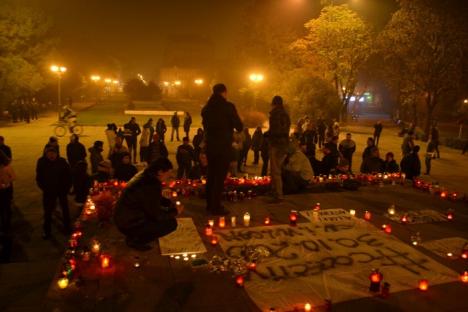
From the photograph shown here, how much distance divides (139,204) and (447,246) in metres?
4.80

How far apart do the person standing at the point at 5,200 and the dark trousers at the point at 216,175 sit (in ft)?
11.9

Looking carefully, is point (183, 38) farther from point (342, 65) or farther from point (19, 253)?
point (19, 253)

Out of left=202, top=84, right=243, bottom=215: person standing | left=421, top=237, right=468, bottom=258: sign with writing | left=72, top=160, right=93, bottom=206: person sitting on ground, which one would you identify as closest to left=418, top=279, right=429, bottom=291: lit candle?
left=421, top=237, right=468, bottom=258: sign with writing

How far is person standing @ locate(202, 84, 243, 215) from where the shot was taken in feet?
23.6

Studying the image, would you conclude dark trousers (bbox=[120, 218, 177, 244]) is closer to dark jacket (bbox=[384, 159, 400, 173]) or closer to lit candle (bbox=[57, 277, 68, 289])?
lit candle (bbox=[57, 277, 68, 289])

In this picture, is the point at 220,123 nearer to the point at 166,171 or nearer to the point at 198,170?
the point at 166,171

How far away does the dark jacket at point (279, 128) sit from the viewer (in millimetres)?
8188

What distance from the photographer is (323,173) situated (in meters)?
11.6

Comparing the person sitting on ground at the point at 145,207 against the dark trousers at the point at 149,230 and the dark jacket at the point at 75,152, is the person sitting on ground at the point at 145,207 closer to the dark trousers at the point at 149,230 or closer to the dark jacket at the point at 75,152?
the dark trousers at the point at 149,230

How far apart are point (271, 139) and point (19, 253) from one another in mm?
4996

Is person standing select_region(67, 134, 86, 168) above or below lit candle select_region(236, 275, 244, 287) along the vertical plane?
above

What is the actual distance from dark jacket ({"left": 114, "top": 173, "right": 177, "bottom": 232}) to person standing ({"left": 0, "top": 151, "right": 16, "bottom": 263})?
10.5 ft

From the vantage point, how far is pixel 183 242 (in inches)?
250

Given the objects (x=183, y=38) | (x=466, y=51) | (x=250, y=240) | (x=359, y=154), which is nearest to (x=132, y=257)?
(x=250, y=240)
